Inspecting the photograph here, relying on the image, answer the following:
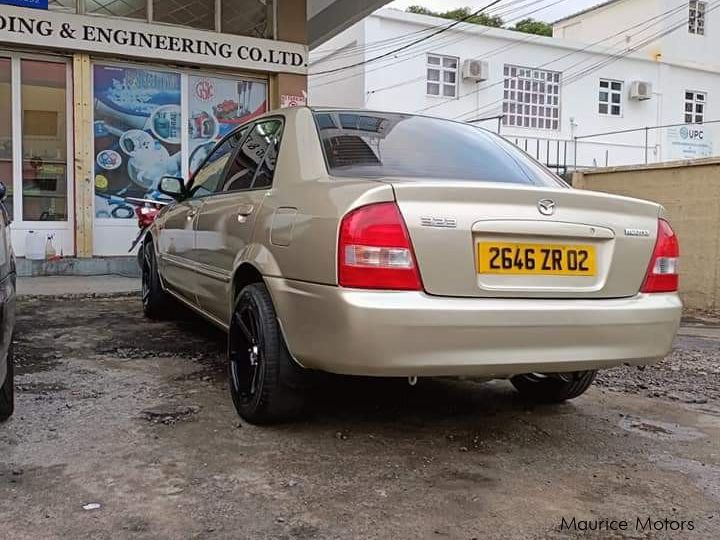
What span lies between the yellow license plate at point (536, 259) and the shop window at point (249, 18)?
8.09 meters

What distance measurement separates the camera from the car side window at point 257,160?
3551 millimetres

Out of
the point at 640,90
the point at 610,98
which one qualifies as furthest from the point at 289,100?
the point at 640,90

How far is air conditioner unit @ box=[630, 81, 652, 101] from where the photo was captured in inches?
902

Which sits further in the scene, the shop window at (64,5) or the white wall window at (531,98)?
the white wall window at (531,98)

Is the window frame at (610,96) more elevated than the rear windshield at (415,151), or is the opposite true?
the window frame at (610,96)

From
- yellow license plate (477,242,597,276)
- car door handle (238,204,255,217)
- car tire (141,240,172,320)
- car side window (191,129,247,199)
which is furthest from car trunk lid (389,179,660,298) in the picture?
car tire (141,240,172,320)

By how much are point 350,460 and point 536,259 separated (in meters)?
1.12

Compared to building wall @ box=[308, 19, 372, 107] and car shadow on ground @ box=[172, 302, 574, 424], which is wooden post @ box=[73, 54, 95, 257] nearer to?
car shadow on ground @ box=[172, 302, 574, 424]

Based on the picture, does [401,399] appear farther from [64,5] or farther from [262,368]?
[64,5]

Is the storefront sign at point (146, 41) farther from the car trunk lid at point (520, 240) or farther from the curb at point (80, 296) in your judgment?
the car trunk lid at point (520, 240)

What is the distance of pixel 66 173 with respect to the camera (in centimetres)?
909

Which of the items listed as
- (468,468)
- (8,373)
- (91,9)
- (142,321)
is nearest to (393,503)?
(468,468)

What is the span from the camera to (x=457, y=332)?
2615 millimetres

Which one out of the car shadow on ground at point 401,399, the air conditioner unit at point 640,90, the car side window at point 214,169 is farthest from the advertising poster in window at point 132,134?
the air conditioner unit at point 640,90
